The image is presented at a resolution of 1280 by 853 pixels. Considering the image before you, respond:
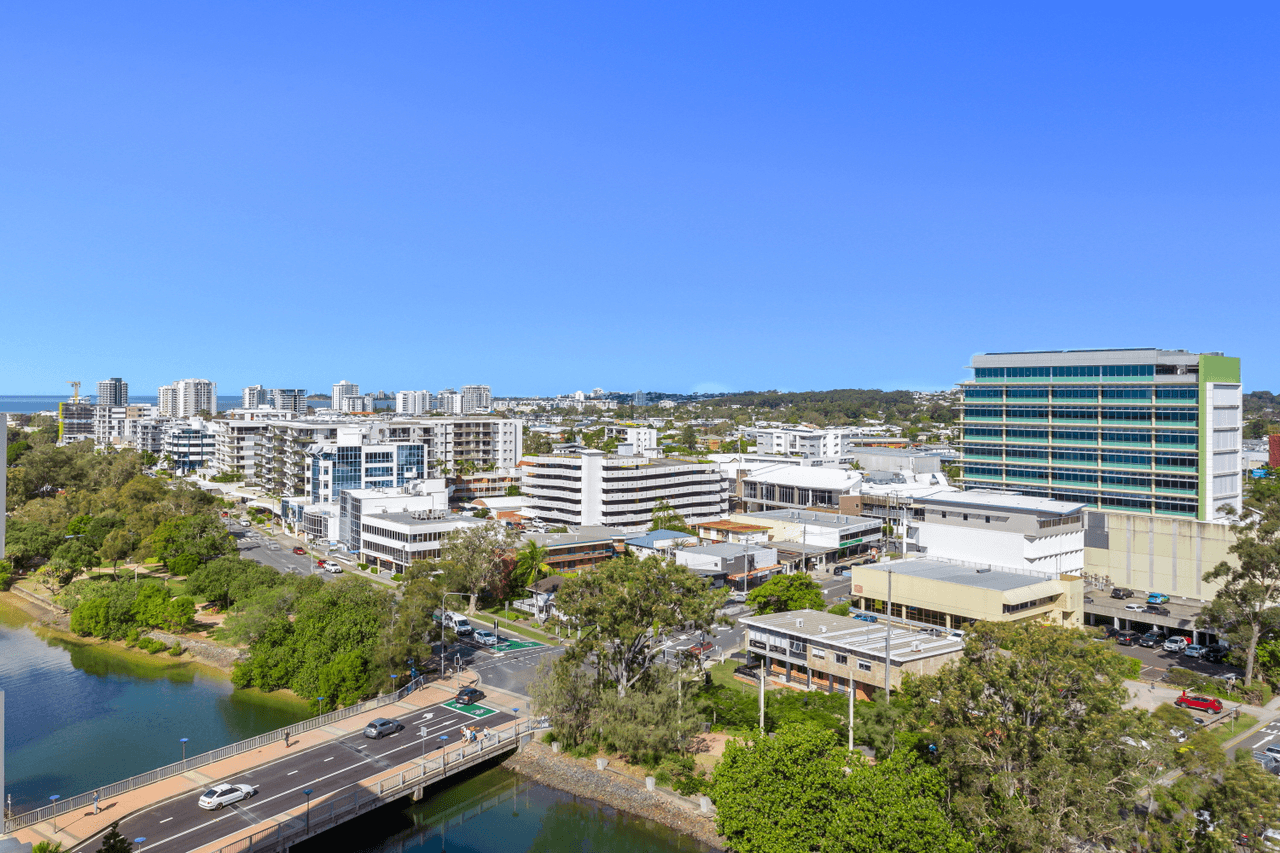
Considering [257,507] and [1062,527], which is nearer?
[1062,527]

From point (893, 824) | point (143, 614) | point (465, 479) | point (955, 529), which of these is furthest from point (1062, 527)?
point (465, 479)

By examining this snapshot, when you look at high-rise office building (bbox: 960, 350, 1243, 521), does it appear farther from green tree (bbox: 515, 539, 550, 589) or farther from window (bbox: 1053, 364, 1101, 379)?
green tree (bbox: 515, 539, 550, 589)

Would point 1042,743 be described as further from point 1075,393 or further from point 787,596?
point 1075,393

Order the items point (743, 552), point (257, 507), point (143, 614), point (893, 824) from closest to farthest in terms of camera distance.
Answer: point (893, 824)
point (143, 614)
point (743, 552)
point (257, 507)

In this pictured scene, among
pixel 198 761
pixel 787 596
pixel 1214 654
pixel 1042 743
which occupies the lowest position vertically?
pixel 198 761

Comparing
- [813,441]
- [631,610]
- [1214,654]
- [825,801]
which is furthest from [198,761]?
[813,441]

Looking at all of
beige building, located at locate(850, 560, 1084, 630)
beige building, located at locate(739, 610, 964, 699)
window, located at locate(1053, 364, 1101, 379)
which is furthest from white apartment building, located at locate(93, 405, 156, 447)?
window, located at locate(1053, 364, 1101, 379)

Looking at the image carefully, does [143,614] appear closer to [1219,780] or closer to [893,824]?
[893,824]
